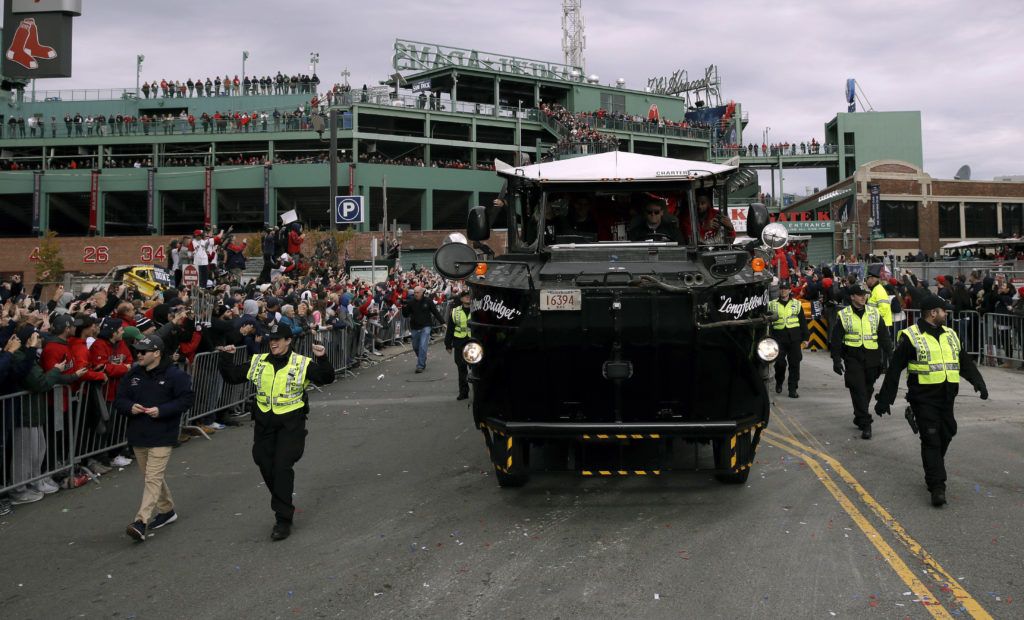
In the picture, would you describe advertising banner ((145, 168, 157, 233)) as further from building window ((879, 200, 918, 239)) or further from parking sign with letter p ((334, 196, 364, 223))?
building window ((879, 200, 918, 239))

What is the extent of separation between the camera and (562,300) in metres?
6.93

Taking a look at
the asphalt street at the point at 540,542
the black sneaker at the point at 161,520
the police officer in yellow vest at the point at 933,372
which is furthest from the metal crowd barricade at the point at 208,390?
the police officer in yellow vest at the point at 933,372

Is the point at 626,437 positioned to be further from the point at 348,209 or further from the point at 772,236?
the point at 348,209

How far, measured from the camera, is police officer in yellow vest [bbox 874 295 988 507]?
784cm

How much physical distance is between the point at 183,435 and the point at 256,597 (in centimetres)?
660

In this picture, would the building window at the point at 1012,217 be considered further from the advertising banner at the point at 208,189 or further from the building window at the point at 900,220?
the advertising banner at the point at 208,189

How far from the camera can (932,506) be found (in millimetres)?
7488

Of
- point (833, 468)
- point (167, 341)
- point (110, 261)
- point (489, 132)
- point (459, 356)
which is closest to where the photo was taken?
point (833, 468)

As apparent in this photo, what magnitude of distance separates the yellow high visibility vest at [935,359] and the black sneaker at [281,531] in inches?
229

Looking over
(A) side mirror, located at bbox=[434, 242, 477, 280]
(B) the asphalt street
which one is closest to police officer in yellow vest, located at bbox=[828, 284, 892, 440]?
(B) the asphalt street

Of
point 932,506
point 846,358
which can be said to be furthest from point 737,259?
point 846,358

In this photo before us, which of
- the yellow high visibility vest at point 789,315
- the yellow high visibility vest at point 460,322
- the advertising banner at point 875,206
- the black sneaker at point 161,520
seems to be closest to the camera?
the black sneaker at point 161,520

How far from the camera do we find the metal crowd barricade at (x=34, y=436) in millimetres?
8305

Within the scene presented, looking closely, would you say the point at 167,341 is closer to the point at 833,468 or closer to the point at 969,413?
the point at 833,468
